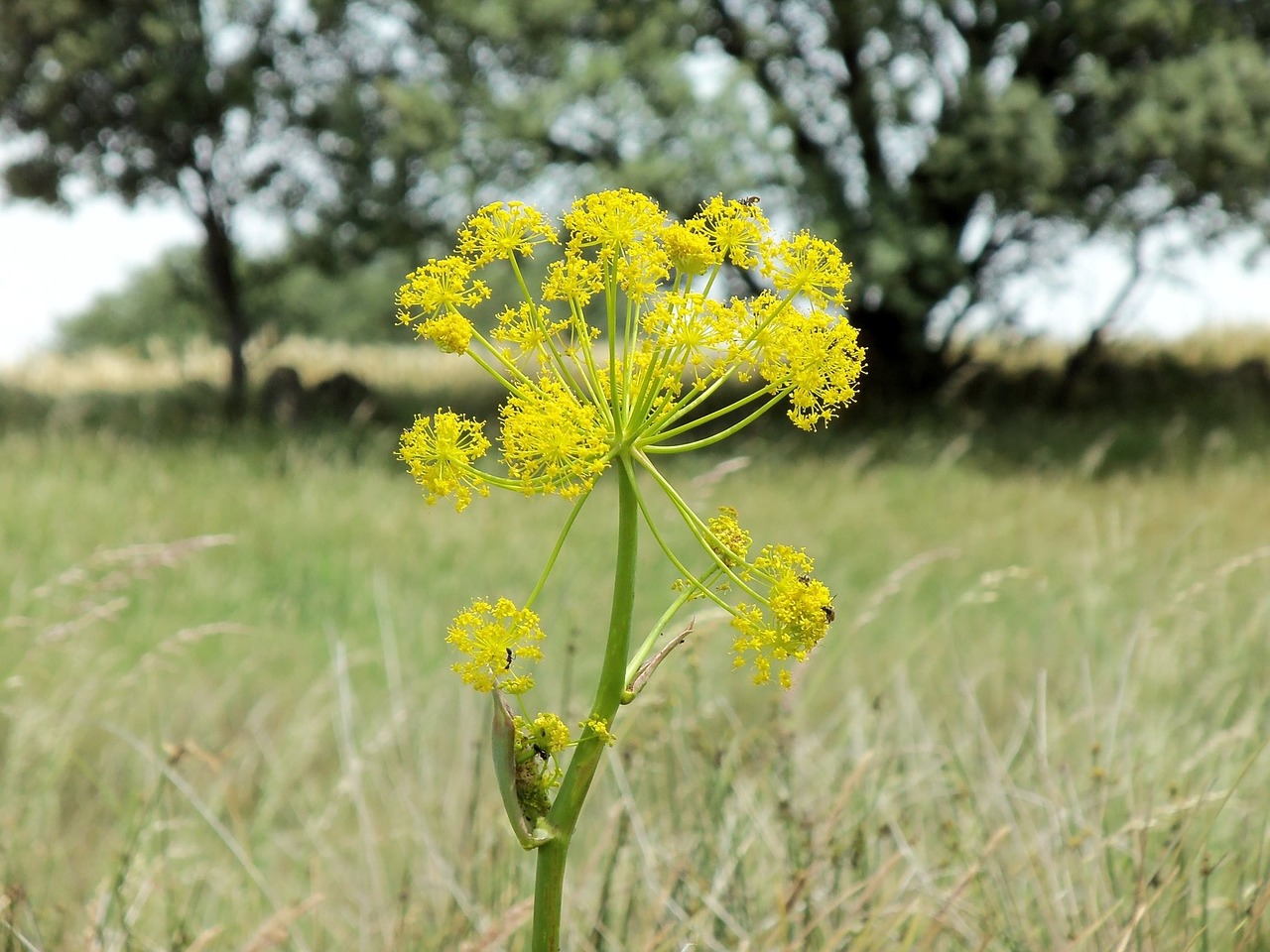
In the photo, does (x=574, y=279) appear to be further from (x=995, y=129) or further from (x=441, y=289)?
(x=995, y=129)

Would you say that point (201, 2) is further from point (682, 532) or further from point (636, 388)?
point (636, 388)

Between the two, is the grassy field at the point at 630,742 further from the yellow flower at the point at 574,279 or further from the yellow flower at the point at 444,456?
the yellow flower at the point at 574,279

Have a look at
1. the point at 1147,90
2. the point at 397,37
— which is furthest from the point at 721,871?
the point at 397,37

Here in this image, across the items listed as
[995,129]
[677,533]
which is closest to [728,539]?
[677,533]

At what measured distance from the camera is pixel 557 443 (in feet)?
3.62

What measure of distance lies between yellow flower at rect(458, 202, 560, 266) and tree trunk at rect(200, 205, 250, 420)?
16.8 meters

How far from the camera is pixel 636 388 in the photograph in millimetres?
1184

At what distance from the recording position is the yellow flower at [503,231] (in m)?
1.26

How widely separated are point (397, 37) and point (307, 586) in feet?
40.2

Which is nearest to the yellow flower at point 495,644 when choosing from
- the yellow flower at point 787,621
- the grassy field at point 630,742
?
the yellow flower at point 787,621

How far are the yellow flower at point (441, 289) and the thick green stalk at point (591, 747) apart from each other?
279mm

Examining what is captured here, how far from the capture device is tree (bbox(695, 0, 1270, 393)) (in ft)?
43.0

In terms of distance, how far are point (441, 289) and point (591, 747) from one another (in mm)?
530

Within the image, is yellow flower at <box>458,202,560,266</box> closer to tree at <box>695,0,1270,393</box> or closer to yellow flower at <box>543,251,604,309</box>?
yellow flower at <box>543,251,604,309</box>
